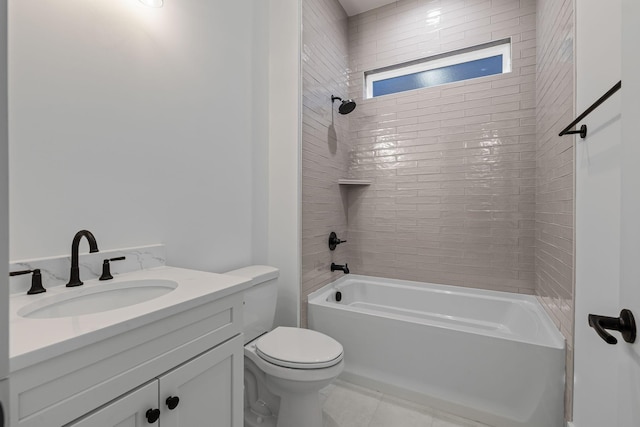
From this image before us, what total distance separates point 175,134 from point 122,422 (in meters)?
1.24

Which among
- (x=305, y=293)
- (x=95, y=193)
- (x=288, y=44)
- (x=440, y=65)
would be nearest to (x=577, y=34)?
(x=440, y=65)

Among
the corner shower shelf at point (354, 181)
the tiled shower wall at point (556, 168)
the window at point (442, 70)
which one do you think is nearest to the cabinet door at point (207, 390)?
the tiled shower wall at point (556, 168)

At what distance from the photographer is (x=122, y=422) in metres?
0.74

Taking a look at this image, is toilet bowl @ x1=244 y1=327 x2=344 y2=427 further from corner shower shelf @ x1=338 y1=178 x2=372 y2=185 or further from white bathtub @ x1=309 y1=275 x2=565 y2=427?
corner shower shelf @ x1=338 y1=178 x2=372 y2=185

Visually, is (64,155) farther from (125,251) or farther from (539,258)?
(539,258)

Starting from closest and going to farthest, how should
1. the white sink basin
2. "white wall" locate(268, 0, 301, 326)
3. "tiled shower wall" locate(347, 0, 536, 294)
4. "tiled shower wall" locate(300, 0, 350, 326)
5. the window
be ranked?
the white sink basin → "white wall" locate(268, 0, 301, 326) → "tiled shower wall" locate(300, 0, 350, 326) → "tiled shower wall" locate(347, 0, 536, 294) → the window

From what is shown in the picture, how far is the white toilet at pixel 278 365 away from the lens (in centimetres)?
134

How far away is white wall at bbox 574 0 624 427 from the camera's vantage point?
979 millimetres

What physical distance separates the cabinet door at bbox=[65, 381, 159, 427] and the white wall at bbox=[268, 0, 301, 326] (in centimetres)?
121

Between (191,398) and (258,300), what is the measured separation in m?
0.71

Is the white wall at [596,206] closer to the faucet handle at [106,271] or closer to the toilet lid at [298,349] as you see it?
the toilet lid at [298,349]

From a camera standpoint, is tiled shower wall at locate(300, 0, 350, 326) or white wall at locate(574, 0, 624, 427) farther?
→ tiled shower wall at locate(300, 0, 350, 326)

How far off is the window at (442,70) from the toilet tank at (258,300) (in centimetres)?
209

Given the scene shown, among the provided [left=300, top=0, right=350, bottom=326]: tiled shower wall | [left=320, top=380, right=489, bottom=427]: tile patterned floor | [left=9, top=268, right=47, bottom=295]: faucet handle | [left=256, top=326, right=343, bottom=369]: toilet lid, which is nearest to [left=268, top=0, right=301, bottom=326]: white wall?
[left=300, top=0, right=350, bottom=326]: tiled shower wall
